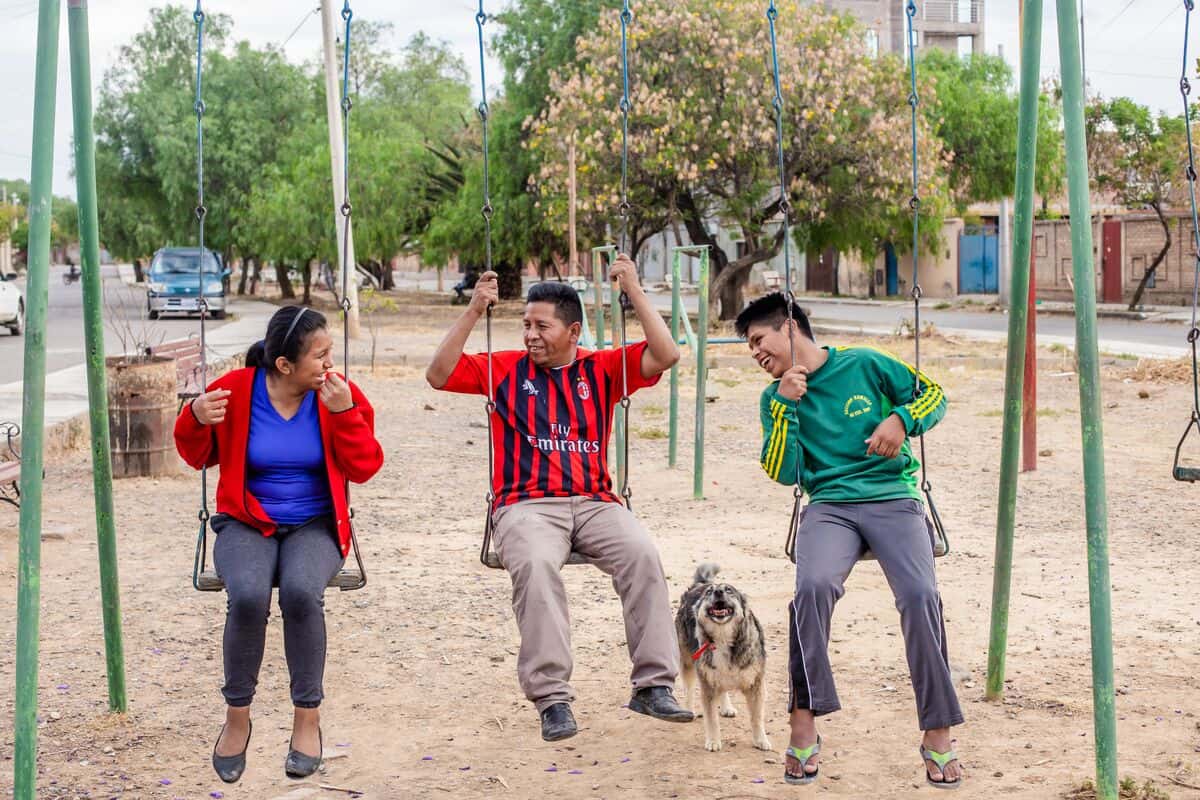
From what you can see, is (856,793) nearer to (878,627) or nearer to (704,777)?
(704,777)

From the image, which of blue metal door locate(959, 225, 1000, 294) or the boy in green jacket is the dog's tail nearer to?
the boy in green jacket

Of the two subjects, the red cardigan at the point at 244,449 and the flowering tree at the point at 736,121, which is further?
the flowering tree at the point at 736,121

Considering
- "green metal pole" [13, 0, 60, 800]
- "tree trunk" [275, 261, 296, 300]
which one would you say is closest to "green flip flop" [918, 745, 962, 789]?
"green metal pole" [13, 0, 60, 800]

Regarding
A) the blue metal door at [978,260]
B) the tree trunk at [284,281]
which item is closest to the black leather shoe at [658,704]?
the tree trunk at [284,281]

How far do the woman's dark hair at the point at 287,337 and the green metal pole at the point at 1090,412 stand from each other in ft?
7.19

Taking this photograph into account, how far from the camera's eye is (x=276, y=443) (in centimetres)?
436

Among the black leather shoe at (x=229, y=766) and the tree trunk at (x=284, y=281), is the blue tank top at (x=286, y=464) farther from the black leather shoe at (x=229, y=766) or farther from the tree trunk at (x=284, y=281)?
the tree trunk at (x=284, y=281)

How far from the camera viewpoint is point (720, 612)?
469 centimetres

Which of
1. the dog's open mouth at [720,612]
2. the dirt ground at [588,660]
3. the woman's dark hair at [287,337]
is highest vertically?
the woman's dark hair at [287,337]

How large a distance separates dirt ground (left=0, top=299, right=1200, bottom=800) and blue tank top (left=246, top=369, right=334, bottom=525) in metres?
0.88

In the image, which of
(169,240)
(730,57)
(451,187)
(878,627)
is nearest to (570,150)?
(730,57)

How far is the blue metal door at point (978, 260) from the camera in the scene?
140 feet

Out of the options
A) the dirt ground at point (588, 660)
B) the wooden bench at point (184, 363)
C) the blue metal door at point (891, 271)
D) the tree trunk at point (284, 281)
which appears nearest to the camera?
the dirt ground at point (588, 660)

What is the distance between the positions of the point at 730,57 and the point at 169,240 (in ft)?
91.0
